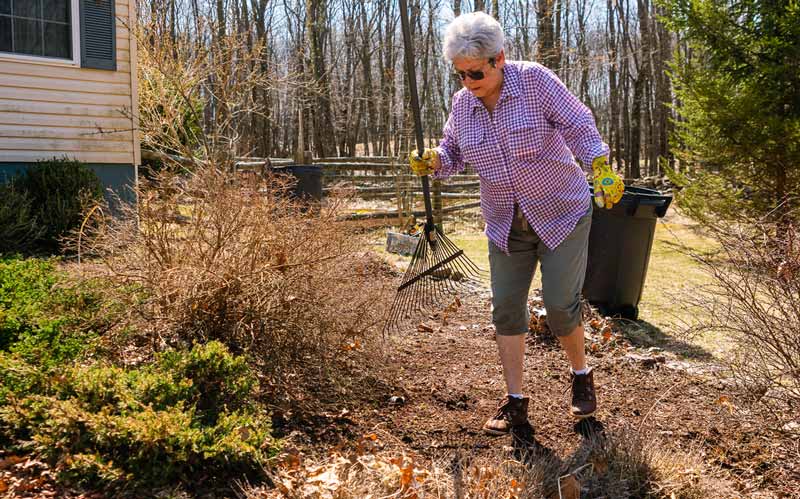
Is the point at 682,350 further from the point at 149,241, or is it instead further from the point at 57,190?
the point at 57,190

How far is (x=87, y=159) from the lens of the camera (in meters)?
8.26

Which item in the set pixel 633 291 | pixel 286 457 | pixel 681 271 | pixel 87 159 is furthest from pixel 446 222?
pixel 286 457

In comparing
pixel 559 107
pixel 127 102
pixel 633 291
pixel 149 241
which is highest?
pixel 127 102

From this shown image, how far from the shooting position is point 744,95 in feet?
26.0

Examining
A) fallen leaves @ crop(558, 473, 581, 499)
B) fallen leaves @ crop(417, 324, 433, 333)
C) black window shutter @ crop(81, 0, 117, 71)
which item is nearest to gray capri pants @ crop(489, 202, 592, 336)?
fallen leaves @ crop(558, 473, 581, 499)

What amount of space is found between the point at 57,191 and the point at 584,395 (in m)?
6.11

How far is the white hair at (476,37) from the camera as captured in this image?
2621 mm

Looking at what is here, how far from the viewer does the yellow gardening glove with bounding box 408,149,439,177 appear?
9.96 ft

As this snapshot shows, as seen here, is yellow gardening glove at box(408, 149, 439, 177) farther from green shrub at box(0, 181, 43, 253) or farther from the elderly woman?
green shrub at box(0, 181, 43, 253)

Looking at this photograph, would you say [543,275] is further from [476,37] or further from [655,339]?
[655,339]

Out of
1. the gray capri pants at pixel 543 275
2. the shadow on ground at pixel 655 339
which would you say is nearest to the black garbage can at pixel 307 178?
the shadow on ground at pixel 655 339

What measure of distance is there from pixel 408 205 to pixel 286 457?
1013cm

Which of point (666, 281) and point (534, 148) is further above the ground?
point (534, 148)

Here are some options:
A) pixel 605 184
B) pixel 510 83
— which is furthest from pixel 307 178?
pixel 605 184
